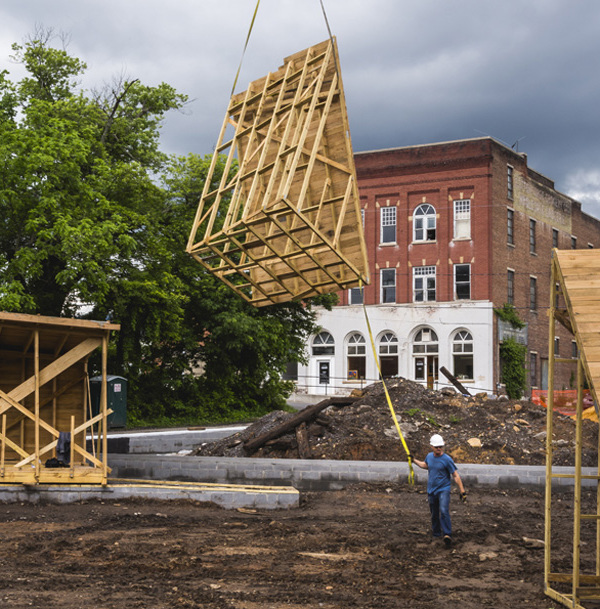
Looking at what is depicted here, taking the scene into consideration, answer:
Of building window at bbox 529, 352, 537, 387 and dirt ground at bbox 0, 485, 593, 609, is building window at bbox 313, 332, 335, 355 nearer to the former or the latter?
building window at bbox 529, 352, 537, 387

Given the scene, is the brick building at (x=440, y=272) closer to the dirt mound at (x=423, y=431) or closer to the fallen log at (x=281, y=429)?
the dirt mound at (x=423, y=431)

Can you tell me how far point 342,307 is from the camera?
5294cm

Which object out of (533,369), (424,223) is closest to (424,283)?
(424,223)

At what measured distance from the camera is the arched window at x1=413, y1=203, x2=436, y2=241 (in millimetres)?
51500

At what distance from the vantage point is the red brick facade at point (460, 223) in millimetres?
49938

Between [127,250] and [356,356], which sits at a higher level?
[127,250]

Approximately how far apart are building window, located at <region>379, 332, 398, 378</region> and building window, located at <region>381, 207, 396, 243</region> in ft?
20.2

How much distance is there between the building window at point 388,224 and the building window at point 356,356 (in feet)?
21.1

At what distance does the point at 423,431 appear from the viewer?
2208 cm

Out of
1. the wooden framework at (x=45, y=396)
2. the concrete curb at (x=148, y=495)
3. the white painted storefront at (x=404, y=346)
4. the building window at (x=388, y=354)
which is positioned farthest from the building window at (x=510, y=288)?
the concrete curb at (x=148, y=495)

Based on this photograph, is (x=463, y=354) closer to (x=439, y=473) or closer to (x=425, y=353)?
(x=425, y=353)

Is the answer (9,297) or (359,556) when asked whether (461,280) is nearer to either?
(9,297)

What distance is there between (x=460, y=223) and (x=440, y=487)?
39843mm

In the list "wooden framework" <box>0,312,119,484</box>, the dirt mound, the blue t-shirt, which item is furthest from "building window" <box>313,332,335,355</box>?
the blue t-shirt
